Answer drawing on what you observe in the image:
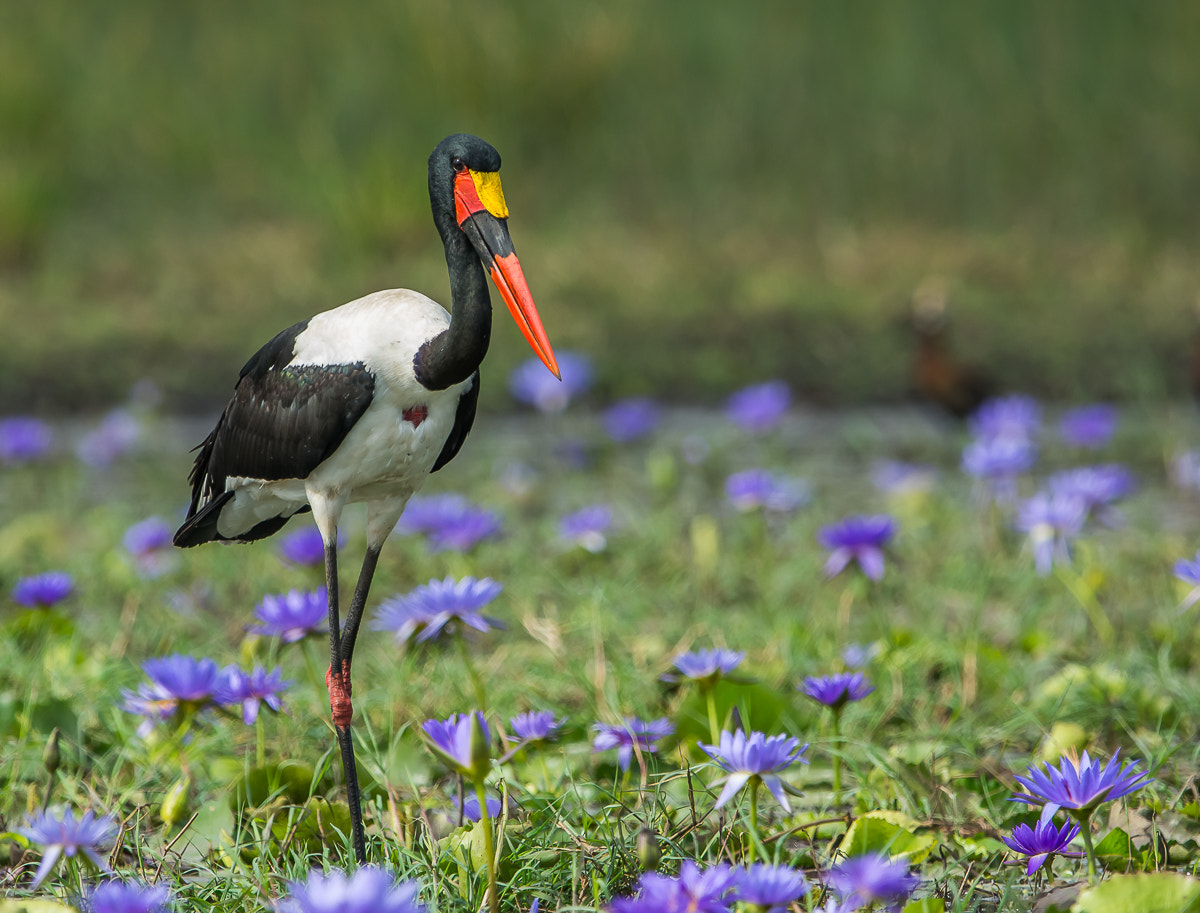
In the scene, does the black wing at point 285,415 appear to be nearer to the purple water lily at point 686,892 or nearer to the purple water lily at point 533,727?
the purple water lily at point 533,727

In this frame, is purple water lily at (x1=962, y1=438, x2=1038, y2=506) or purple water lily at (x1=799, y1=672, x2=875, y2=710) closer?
purple water lily at (x1=799, y1=672, x2=875, y2=710)

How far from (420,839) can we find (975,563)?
172cm

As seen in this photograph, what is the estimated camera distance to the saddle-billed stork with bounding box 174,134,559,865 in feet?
4.37

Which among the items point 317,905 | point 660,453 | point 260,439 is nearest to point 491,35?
point 660,453

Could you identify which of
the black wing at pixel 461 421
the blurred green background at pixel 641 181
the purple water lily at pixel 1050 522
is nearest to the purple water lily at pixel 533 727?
the black wing at pixel 461 421

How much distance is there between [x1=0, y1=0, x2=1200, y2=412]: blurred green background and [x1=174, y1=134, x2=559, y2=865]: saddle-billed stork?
2.92m

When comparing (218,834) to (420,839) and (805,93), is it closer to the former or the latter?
(420,839)

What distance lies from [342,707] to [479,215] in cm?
58

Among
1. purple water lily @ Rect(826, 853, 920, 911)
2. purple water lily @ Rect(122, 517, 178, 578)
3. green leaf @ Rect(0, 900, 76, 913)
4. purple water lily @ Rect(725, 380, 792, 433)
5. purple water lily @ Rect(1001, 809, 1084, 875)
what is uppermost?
purple water lily @ Rect(725, 380, 792, 433)

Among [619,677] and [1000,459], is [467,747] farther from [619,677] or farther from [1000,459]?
[1000,459]

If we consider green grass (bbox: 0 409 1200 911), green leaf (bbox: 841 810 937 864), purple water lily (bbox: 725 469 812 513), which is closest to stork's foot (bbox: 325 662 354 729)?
green grass (bbox: 0 409 1200 911)

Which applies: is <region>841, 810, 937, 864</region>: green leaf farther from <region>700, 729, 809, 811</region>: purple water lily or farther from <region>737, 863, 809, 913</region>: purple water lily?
<region>737, 863, 809, 913</region>: purple water lily

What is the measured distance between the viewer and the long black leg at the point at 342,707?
1.41 m

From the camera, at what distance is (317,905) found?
2.85ft
